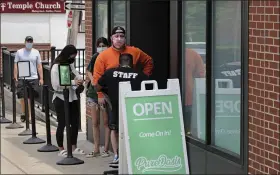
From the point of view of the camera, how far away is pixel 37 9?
2903 centimetres

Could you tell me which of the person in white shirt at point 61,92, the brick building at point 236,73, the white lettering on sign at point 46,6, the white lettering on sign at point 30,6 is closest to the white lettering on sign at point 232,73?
the brick building at point 236,73

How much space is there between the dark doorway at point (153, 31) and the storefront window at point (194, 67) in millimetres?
1546

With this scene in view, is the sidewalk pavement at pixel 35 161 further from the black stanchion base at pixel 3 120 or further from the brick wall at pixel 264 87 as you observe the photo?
the brick wall at pixel 264 87

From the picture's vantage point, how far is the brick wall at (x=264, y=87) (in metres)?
7.16

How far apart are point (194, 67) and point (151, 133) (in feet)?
4.31

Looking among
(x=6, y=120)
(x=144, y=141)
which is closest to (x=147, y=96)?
(x=144, y=141)

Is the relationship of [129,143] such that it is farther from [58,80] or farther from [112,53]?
[58,80]

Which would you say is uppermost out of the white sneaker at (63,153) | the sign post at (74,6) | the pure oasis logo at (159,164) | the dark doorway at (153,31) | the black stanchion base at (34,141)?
the sign post at (74,6)

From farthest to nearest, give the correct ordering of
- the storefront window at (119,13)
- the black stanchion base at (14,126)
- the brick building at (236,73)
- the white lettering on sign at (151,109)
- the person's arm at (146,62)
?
1. the black stanchion base at (14,126)
2. the storefront window at (119,13)
3. the person's arm at (146,62)
4. the white lettering on sign at (151,109)
5. the brick building at (236,73)

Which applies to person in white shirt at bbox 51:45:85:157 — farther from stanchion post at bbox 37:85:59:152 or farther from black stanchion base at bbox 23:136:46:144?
black stanchion base at bbox 23:136:46:144

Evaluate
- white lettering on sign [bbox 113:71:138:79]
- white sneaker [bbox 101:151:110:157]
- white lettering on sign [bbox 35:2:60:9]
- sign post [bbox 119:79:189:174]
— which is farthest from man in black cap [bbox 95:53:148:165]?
white lettering on sign [bbox 35:2:60:9]

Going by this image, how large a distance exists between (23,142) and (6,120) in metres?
3.10

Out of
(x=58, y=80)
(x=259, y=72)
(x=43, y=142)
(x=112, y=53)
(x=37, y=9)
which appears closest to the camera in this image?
(x=259, y=72)

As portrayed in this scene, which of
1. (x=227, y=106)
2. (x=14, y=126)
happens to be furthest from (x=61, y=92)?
(x=14, y=126)
